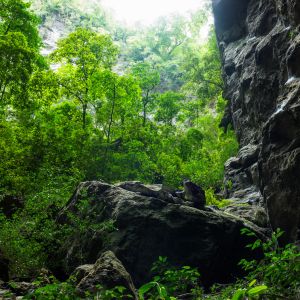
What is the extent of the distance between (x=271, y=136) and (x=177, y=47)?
44860mm

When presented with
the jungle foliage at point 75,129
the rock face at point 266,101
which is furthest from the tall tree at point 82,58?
Result: the rock face at point 266,101

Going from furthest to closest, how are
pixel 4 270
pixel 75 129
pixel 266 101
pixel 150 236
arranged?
pixel 75 129 → pixel 266 101 → pixel 150 236 → pixel 4 270

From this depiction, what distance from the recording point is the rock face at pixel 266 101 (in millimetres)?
9969

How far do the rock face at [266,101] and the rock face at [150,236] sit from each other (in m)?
1.67

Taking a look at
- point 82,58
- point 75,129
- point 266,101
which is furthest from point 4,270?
point 82,58

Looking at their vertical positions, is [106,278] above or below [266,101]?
below

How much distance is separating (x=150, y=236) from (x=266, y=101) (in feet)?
26.7

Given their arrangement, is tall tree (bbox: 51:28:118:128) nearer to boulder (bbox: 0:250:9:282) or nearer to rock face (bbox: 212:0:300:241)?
rock face (bbox: 212:0:300:241)

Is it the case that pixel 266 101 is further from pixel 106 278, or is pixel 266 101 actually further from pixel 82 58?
pixel 82 58

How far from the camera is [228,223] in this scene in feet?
35.9

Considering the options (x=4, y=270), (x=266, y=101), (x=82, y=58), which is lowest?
(x=4, y=270)

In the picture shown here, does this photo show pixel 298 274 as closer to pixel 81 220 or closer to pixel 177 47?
pixel 81 220

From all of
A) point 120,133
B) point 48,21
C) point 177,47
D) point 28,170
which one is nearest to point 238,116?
point 120,133

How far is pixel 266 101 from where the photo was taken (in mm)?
14969
